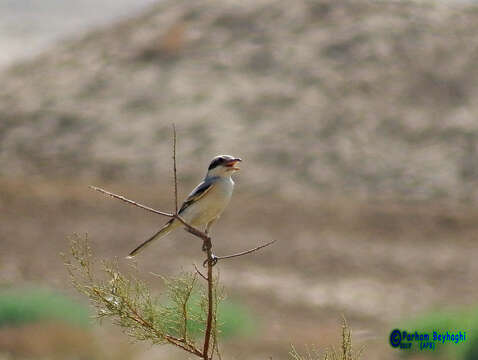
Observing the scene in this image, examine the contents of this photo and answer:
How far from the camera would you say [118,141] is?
1155 inches

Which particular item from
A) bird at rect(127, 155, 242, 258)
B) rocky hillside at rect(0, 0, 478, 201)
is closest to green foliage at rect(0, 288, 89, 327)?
bird at rect(127, 155, 242, 258)

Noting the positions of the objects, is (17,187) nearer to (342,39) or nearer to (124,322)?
(342,39)

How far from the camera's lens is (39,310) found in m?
14.3

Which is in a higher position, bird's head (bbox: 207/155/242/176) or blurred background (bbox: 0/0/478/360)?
blurred background (bbox: 0/0/478/360)

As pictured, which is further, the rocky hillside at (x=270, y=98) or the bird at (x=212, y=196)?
the rocky hillside at (x=270, y=98)

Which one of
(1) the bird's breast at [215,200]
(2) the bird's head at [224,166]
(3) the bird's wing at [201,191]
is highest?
(2) the bird's head at [224,166]

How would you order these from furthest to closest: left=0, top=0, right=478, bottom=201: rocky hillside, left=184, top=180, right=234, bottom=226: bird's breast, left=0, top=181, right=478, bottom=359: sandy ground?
left=0, top=0, right=478, bottom=201: rocky hillside, left=0, top=181, right=478, bottom=359: sandy ground, left=184, top=180, right=234, bottom=226: bird's breast

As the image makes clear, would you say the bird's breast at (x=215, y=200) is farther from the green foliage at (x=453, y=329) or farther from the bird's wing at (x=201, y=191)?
the green foliage at (x=453, y=329)

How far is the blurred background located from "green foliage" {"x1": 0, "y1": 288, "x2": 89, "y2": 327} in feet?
0.11

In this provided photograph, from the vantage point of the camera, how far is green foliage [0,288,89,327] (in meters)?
14.0

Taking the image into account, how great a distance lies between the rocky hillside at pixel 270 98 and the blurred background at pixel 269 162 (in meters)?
0.07

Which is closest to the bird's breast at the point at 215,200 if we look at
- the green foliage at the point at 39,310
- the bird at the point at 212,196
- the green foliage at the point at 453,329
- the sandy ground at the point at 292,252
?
the bird at the point at 212,196

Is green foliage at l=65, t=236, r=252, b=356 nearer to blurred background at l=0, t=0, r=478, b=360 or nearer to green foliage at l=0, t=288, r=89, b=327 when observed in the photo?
blurred background at l=0, t=0, r=478, b=360

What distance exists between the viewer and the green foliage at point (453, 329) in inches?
Result: 460
